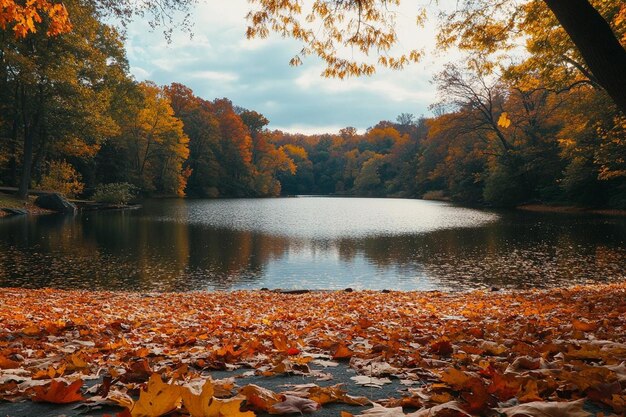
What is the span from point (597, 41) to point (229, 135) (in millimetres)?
80046

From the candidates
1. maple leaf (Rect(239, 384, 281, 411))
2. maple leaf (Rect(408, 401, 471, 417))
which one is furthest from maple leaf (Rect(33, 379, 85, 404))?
maple leaf (Rect(408, 401, 471, 417))

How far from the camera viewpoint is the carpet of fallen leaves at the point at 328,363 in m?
1.98

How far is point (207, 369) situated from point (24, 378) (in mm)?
1067

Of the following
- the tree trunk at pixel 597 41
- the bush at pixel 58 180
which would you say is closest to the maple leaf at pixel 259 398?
the tree trunk at pixel 597 41

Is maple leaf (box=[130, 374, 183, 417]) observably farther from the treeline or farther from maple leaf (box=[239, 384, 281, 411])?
the treeline

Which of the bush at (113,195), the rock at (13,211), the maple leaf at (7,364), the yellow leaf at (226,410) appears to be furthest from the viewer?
the bush at (113,195)

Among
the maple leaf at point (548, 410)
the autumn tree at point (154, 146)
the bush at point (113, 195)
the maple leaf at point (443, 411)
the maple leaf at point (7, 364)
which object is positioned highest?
the autumn tree at point (154, 146)

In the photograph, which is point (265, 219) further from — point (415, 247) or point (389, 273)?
point (389, 273)

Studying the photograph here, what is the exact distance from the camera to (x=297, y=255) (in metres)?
18.8

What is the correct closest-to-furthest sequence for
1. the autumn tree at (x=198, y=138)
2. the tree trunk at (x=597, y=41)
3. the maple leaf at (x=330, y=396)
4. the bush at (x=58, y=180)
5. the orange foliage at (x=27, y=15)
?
the maple leaf at (x=330, y=396), the tree trunk at (x=597, y=41), the orange foliage at (x=27, y=15), the bush at (x=58, y=180), the autumn tree at (x=198, y=138)

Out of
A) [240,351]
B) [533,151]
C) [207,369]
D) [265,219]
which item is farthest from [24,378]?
[533,151]

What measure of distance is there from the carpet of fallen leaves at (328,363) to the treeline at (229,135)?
5951 millimetres

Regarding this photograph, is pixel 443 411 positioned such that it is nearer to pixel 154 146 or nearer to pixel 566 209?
pixel 566 209

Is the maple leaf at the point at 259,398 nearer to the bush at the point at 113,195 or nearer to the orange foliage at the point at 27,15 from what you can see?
the orange foliage at the point at 27,15
